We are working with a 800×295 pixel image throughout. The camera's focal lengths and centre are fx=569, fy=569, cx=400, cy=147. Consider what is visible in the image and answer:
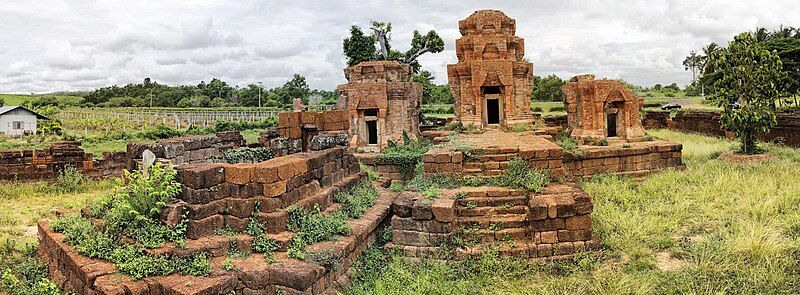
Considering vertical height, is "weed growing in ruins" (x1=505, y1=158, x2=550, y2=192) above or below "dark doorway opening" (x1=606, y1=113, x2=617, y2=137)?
below

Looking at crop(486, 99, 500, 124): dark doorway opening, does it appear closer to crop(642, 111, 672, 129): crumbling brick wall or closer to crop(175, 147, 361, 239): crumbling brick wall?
crop(175, 147, 361, 239): crumbling brick wall

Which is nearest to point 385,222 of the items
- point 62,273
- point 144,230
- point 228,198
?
point 228,198

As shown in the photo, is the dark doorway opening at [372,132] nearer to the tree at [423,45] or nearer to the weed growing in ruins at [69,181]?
the weed growing in ruins at [69,181]

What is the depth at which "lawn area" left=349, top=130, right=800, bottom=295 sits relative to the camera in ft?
18.9

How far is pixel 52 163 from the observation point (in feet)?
44.9

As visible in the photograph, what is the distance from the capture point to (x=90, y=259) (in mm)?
5359

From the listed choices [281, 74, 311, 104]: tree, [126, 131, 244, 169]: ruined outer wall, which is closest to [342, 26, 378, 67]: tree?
[126, 131, 244, 169]: ruined outer wall

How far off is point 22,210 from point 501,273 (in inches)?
356

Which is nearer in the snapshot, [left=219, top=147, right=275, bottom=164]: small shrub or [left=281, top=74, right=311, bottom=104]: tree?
[left=219, top=147, right=275, bottom=164]: small shrub

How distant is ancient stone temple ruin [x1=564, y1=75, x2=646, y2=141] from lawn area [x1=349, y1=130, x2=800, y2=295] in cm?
506

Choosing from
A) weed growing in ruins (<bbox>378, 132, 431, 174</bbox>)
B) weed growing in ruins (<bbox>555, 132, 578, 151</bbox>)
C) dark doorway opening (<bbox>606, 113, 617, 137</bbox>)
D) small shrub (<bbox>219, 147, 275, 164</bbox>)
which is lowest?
weed growing in ruins (<bbox>378, 132, 431, 174</bbox>)

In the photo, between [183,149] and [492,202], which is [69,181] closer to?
[183,149]

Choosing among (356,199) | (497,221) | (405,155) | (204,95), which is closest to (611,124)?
(405,155)

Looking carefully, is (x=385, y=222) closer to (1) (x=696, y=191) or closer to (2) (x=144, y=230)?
(2) (x=144, y=230)
